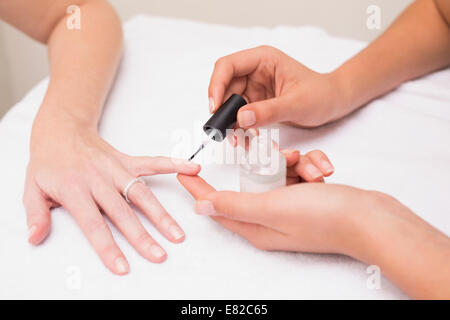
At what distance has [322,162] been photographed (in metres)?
0.63

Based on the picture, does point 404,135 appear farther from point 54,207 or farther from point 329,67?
point 54,207

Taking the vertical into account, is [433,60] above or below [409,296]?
above

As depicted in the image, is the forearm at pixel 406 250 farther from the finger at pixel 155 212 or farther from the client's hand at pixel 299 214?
the finger at pixel 155 212

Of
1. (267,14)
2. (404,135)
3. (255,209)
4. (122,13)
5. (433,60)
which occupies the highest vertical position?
(122,13)

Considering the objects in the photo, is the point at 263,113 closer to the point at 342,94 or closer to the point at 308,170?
the point at 308,170

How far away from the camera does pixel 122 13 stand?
166 centimetres

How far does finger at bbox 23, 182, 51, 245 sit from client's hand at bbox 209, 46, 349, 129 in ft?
0.95

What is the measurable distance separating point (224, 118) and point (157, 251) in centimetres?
22

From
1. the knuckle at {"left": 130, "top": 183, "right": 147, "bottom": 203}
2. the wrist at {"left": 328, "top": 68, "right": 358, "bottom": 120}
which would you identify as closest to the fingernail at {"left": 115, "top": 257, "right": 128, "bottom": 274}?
the knuckle at {"left": 130, "top": 183, "right": 147, "bottom": 203}

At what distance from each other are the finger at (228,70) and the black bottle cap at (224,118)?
0.04m

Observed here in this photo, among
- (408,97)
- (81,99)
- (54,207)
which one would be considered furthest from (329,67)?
(54,207)

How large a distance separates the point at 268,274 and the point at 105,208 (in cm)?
26
